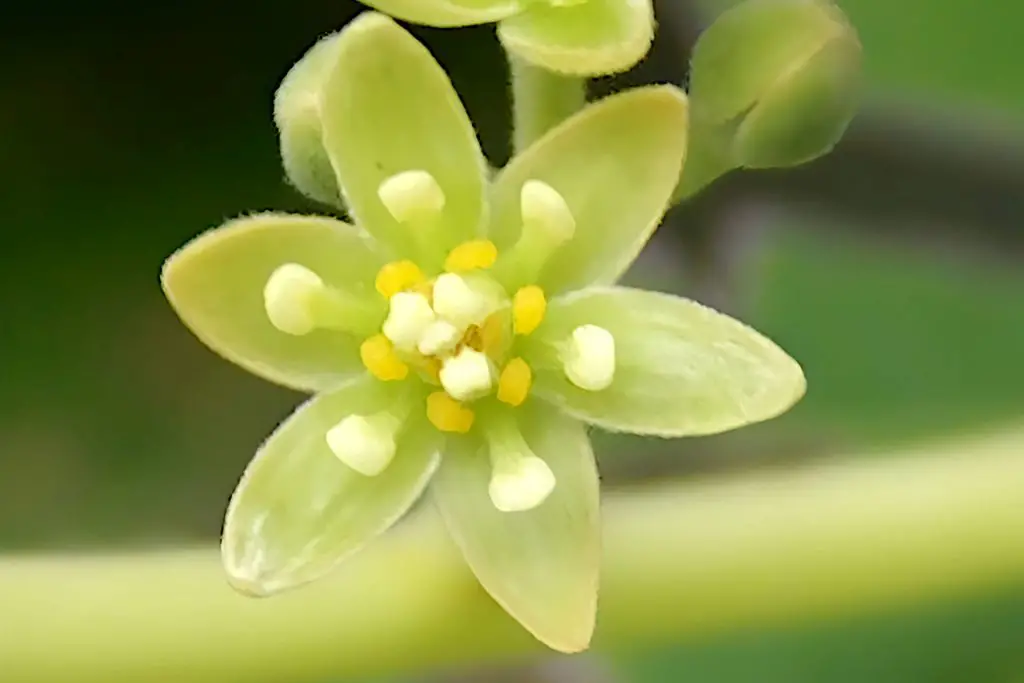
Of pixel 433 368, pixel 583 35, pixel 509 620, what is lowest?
pixel 509 620

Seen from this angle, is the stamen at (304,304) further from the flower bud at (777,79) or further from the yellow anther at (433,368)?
the flower bud at (777,79)

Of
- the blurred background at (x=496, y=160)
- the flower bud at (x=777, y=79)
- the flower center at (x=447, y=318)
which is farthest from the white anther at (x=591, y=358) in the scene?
the blurred background at (x=496, y=160)

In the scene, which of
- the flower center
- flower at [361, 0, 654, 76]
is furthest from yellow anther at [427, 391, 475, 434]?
flower at [361, 0, 654, 76]

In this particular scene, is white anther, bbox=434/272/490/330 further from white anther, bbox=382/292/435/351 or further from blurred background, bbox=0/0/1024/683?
blurred background, bbox=0/0/1024/683

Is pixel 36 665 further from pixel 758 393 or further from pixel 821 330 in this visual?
pixel 821 330

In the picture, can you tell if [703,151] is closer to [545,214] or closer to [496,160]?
[545,214]

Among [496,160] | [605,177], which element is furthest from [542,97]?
[496,160]
